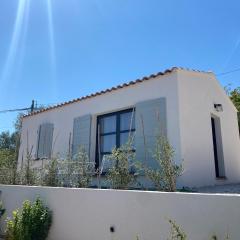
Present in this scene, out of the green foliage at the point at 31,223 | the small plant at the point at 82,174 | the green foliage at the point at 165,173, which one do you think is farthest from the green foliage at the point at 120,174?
the green foliage at the point at 31,223

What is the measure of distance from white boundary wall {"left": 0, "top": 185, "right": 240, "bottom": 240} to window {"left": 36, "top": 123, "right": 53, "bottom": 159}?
5.04 metres

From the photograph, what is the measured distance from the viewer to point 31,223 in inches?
202

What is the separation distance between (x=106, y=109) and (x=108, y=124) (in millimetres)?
494

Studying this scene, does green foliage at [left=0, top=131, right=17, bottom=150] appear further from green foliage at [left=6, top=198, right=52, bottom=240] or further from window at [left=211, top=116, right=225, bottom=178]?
green foliage at [left=6, top=198, right=52, bottom=240]

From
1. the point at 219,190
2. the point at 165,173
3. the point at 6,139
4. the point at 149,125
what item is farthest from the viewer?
the point at 6,139

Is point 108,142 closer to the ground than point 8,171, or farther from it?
farther from it

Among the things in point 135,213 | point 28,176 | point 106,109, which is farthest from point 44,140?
point 135,213

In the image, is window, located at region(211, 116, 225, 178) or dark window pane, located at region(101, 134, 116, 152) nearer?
window, located at region(211, 116, 225, 178)

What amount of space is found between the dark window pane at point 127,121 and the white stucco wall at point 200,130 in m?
1.65

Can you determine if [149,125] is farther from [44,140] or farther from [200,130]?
[44,140]

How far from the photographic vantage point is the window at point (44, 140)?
11016 millimetres

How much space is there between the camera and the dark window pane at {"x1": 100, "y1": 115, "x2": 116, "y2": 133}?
9258 mm

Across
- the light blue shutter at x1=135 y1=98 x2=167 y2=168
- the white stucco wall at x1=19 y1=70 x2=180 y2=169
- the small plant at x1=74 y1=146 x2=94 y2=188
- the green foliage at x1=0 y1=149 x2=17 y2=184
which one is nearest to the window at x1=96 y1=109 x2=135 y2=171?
the white stucco wall at x1=19 y1=70 x2=180 y2=169

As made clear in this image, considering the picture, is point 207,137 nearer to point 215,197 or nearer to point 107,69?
point 107,69
